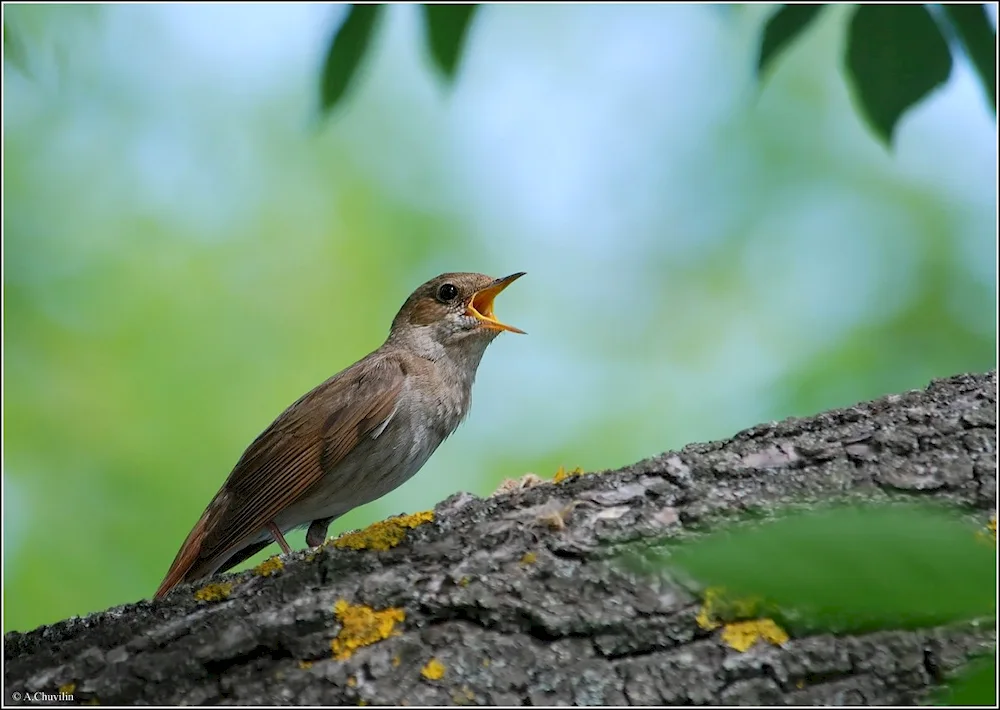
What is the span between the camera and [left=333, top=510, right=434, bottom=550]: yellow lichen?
297 cm

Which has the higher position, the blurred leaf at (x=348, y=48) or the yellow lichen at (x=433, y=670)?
the blurred leaf at (x=348, y=48)

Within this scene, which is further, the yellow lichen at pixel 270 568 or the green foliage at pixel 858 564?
the yellow lichen at pixel 270 568

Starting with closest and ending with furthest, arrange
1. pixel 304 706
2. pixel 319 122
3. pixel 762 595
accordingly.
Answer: pixel 762 595, pixel 304 706, pixel 319 122

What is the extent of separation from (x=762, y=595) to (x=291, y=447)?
403 cm

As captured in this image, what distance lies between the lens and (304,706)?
2.40 meters

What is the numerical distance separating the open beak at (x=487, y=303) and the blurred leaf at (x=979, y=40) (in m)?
3.20

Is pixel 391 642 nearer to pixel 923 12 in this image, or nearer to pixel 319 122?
pixel 319 122

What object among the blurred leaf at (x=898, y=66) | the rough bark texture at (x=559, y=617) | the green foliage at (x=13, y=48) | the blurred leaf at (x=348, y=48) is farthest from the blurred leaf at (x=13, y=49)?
the blurred leaf at (x=898, y=66)

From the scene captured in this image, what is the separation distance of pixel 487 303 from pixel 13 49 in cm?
333

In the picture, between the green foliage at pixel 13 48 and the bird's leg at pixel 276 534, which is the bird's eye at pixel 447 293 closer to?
the bird's leg at pixel 276 534

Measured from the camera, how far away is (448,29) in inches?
123

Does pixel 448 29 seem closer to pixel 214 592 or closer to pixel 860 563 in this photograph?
pixel 214 592

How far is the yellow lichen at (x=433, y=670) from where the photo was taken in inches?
96.5

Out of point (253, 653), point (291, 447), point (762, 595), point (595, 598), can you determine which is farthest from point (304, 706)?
point (291, 447)
